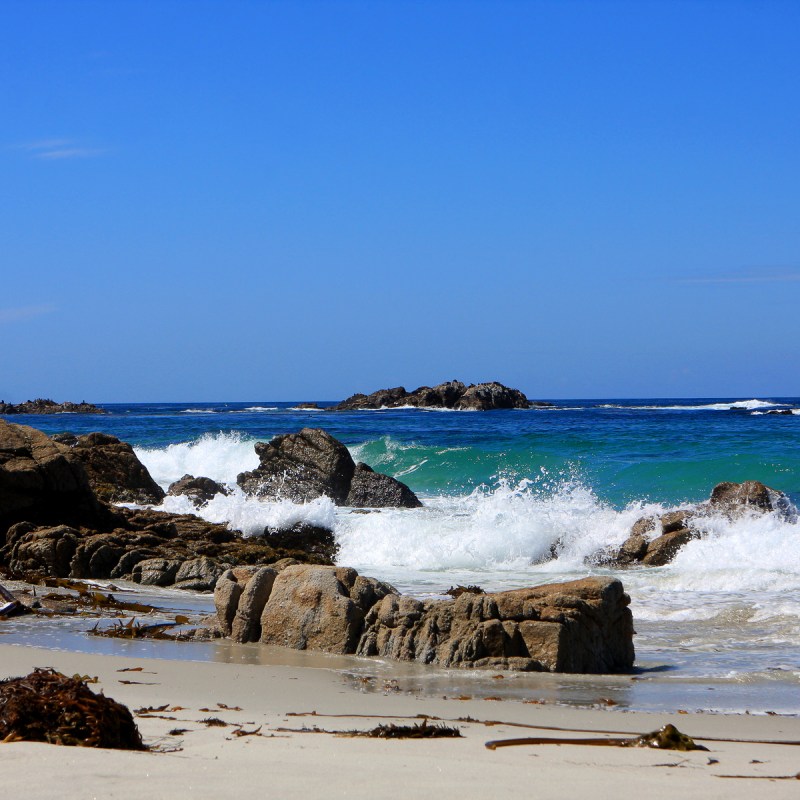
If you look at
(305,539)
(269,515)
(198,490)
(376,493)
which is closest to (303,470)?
(376,493)

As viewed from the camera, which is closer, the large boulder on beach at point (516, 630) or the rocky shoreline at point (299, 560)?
the large boulder on beach at point (516, 630)

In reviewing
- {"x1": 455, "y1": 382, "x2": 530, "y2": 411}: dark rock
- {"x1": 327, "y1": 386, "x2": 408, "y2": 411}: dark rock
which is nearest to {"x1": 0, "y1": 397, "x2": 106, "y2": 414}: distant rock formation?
{"x1": 327, "y1": 386, "x2": 408, "y2": 411}: dark rock

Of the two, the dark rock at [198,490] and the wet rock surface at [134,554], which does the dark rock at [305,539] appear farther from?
the dark rock at [198,490]

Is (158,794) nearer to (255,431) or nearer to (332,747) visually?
(332,747)

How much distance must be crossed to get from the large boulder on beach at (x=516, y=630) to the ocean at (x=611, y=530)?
12.6 inches

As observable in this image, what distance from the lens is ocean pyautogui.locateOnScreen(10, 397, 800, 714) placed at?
7.88 m

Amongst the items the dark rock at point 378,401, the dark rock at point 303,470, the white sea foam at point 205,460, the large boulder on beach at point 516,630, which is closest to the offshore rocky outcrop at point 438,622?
the large boulder on beach at point 516,630

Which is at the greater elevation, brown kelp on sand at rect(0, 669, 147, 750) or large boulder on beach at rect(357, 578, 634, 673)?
brown kelp on sand at rect(0, 669, 147, 750)

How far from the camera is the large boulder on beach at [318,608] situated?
809cm

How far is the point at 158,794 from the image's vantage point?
11.9ft

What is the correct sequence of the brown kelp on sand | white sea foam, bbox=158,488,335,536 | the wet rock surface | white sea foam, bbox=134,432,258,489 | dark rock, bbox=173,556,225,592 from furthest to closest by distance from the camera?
white sea foam, bbox=134,432,258,489 → white sea foam, bbox=158,488,335,536 → the wet rock surface → dark rock, bbox=173,556,225,592 → the brown kelp on sand

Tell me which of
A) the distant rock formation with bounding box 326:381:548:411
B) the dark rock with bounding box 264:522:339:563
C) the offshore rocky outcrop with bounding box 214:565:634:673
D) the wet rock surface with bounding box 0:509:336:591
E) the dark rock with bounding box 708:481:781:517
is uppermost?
the distant rock formation with bounding box 326:381:548:411

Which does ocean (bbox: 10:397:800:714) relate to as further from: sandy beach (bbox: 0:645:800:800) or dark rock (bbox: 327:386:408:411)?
dark rock (bbox: 327:386:408:411)

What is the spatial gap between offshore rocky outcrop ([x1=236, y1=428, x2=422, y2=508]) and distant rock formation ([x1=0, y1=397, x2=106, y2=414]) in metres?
67.9
